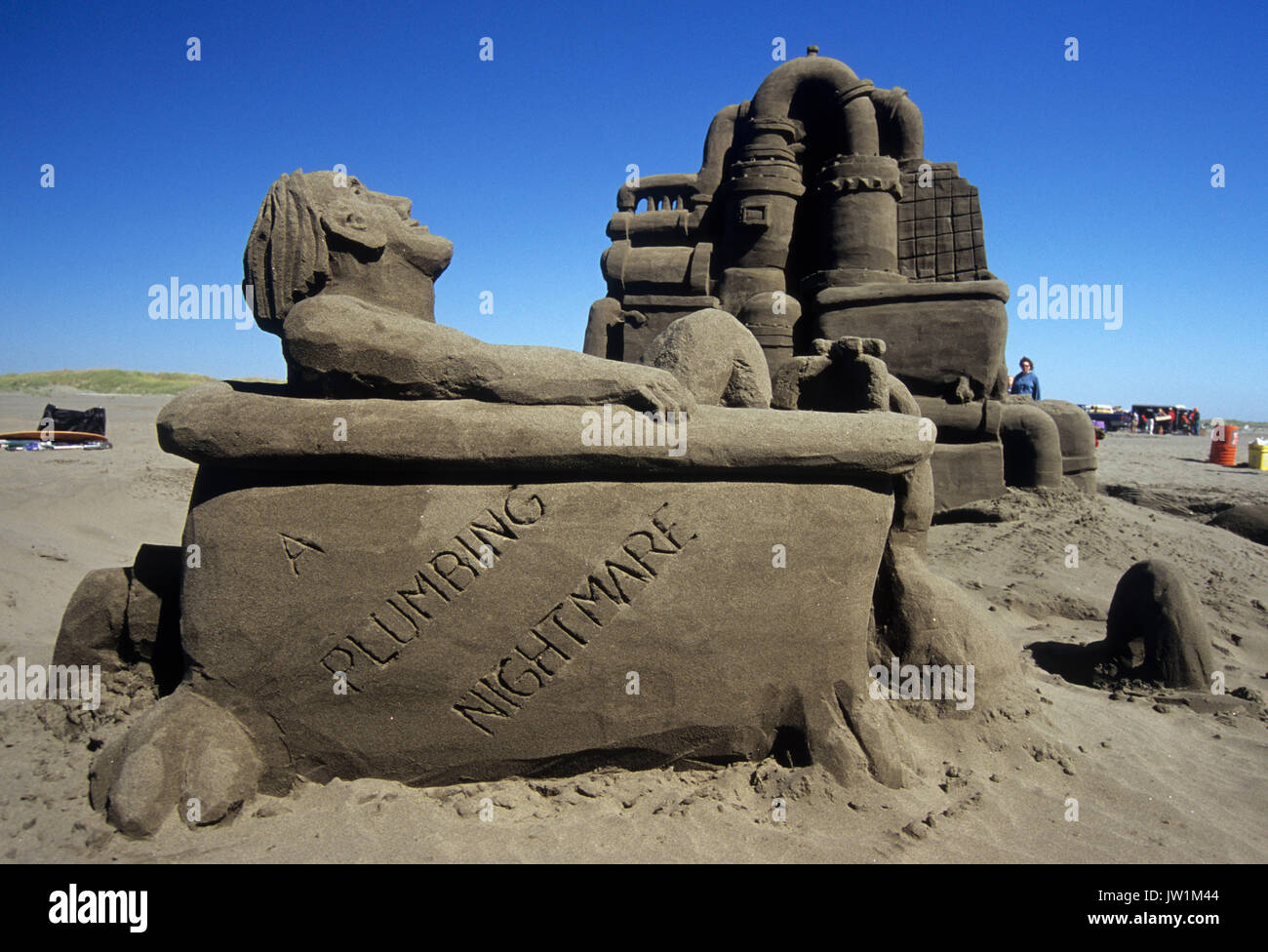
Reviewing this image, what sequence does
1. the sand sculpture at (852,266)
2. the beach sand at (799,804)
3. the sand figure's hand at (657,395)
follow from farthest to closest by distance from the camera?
1. the sand sculpture at (852,266)
2. the sand figure's hand at (657,395)
3. the beach sand at (799,804)

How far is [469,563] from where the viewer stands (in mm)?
2232

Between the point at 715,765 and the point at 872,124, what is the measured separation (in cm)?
635

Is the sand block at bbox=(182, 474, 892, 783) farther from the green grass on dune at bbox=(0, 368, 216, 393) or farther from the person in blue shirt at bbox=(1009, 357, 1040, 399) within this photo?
the green grass on dune at bbox=(0, 368, 216, 393)

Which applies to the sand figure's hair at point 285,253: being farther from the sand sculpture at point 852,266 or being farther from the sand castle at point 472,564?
the sand sculpture at point 852,266

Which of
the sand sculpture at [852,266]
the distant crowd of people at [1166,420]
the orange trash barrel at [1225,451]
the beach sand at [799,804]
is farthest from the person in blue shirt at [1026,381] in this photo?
the distant crowd of people at [1166,420]

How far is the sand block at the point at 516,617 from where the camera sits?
219cm

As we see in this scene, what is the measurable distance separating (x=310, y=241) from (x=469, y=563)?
3.68ft

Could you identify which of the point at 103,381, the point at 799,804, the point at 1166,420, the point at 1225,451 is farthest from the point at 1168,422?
the point at 103,381

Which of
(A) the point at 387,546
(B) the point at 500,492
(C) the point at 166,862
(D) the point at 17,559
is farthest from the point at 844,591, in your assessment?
(D) the point at 17,559

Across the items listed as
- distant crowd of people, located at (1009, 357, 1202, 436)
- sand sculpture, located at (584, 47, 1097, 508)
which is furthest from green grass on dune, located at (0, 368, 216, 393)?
distant crowd of people, located at (1009, 357, 1202, 436)

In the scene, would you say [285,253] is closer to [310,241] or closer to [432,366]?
[310,241]

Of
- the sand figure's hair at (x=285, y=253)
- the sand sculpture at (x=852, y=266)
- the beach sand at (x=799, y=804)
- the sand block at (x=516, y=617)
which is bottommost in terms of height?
the beach sand at (x=799, y=804)

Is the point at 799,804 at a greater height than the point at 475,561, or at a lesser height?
lesser

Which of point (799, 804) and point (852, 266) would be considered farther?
point (852, 266)
